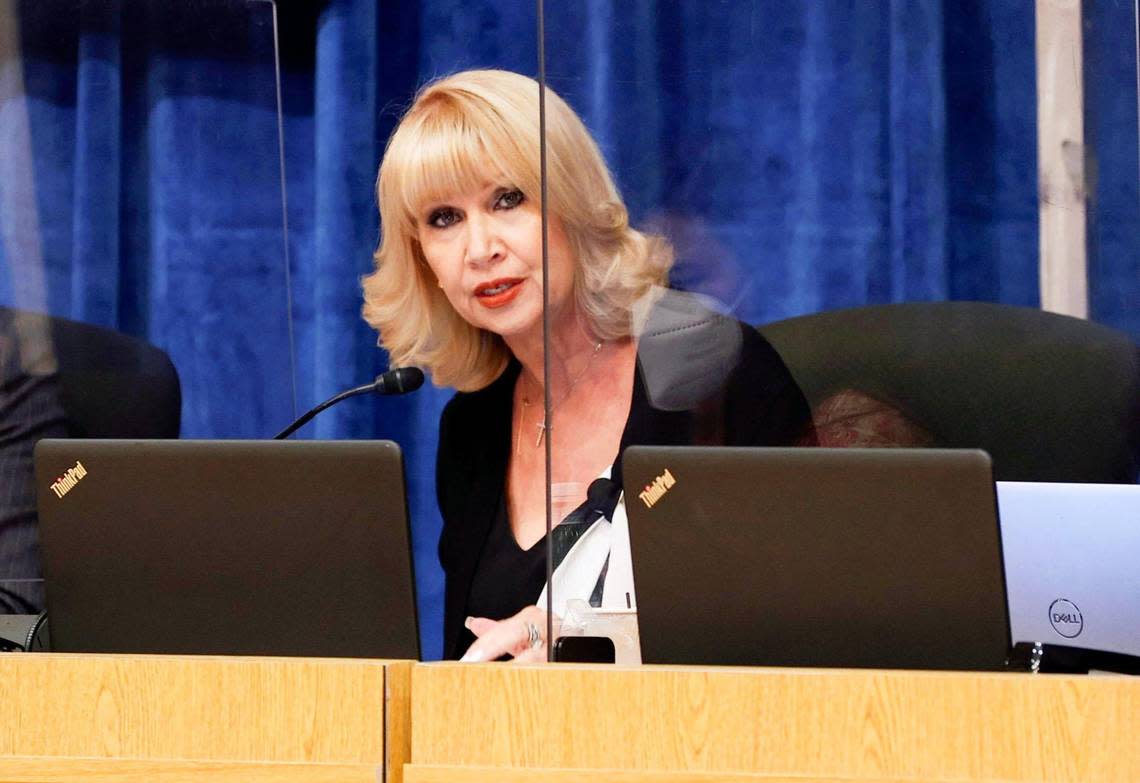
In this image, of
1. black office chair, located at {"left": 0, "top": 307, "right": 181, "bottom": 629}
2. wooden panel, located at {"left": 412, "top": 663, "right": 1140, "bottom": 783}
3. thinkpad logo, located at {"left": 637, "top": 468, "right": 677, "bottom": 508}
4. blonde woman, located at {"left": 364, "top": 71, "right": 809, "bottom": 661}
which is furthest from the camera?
black office chair, located at {"left": 0, "top": 307, "right": 181, "bottom": 629}

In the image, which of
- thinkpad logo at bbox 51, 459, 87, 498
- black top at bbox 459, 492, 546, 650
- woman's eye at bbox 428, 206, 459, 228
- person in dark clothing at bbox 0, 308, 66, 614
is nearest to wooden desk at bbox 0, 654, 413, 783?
thinkpad logo at bbox 51, 459, 87, 498

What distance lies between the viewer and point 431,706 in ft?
2.98

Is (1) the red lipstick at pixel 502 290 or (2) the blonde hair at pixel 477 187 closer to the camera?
(2) the blonde hair at pixel 477 187

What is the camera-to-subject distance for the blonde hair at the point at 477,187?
125 centimetres

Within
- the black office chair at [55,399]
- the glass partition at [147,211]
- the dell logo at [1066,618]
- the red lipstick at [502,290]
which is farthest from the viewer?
the red lipstick at [502,290]

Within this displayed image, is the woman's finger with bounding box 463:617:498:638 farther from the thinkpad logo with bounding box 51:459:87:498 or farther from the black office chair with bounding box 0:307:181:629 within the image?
the thinkpad logo with bounding box 51:459:87:498

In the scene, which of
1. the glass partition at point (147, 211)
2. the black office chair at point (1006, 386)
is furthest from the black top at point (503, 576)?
the black office chair at point (1006, 386)

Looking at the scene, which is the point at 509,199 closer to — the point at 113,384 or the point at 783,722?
the point at 113,384

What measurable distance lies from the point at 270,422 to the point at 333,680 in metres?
0.83

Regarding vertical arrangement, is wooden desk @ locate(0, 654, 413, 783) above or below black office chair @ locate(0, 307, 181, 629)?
below

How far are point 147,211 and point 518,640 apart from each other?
73 cm

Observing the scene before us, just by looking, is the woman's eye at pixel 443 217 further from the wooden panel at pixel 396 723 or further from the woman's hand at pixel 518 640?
the wooden panel at pixel 396 723

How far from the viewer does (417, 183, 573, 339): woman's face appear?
1.55 meters

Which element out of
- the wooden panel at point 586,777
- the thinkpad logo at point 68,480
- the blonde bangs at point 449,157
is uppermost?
the blonde bangs at point 449,157
